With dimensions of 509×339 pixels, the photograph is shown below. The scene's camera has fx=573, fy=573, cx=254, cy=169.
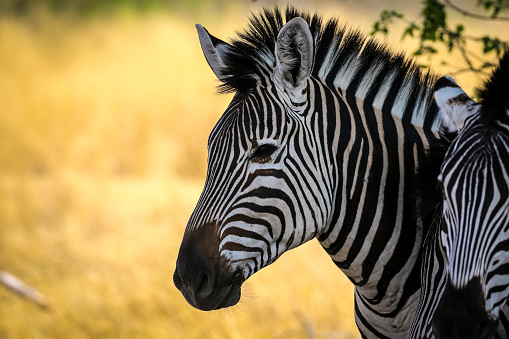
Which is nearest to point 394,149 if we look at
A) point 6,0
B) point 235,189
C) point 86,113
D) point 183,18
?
point 235,189

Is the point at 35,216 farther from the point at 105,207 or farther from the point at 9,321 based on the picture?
the point at 9,321

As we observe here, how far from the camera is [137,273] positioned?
32.9ft

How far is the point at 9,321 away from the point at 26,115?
7741 mm

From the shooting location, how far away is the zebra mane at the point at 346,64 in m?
3.52

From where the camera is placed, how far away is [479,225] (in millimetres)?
2656

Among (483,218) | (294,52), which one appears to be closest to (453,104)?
(483,218)

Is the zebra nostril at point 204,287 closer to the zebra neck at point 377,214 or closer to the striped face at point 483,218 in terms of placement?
the zebra neck at point 377,214

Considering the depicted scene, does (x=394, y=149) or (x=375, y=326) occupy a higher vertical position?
(x=394, y=149)

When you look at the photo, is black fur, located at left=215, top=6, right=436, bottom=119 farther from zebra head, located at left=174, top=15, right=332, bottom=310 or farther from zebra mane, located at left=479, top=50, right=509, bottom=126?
zebra mane, located at left=479, top=50, right=509, bottom=126

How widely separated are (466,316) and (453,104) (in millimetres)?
1107

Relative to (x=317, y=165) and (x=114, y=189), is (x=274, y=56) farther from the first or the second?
(x=114, y=189)

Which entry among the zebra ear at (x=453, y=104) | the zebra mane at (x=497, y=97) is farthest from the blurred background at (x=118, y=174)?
the zebra mane at (x=497, y=97)

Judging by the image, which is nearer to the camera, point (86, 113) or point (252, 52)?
point (252, 52)

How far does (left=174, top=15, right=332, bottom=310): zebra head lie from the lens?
321 centimetres
